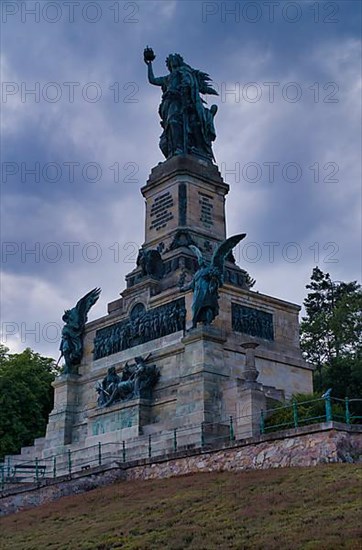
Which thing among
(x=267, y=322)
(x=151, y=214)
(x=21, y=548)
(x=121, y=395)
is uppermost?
(x=151, y=214)

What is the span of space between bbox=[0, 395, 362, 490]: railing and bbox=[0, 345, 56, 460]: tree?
31.6ft

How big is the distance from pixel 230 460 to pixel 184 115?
78.9 ft

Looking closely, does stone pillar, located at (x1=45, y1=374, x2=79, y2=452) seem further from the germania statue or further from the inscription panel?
the germania statue

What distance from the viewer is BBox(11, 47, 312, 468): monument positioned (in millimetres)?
34156

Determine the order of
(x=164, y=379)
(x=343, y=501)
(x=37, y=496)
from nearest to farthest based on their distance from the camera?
(x=343, y=501)
(x=37, y=496)
(x=164, y=379)

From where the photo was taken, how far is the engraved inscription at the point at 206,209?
42969 mm

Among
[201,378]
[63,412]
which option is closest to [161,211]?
[63,412]

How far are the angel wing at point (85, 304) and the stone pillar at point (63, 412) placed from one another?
3.00 m

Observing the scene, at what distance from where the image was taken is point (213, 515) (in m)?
19.8

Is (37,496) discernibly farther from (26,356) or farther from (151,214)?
(26,356)

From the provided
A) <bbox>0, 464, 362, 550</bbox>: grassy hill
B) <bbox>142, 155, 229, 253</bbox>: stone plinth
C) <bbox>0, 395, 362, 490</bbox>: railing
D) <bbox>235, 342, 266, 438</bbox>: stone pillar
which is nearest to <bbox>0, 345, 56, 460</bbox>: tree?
<bbox>0, 395, 362, 490</bbox>: railing

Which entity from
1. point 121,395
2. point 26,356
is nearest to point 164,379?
point 121,395

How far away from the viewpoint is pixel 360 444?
23547 mm

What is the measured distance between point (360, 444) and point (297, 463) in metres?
1.77
